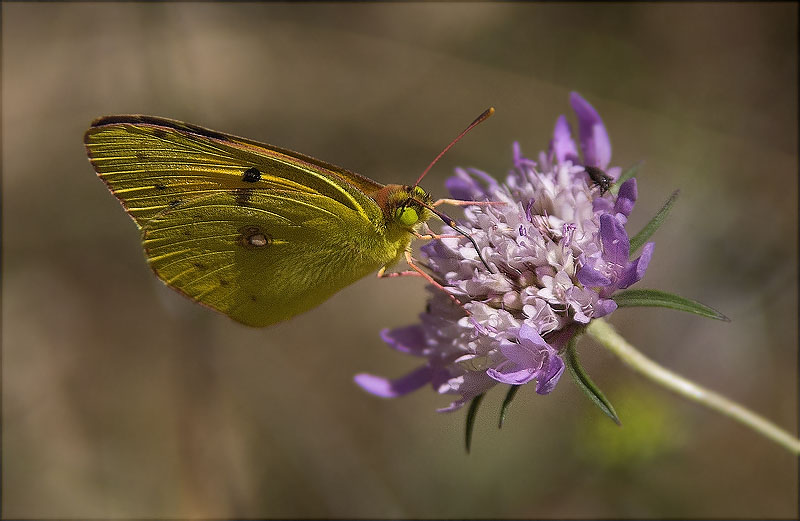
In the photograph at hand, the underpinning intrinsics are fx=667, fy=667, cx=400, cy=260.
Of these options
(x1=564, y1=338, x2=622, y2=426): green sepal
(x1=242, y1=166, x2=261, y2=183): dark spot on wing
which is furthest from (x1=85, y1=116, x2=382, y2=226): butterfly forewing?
(x1=564, y1=338, x2=622, y2=426): green sepal

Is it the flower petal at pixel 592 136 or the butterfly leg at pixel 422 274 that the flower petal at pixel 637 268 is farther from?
the flower petal at pixel 592 136

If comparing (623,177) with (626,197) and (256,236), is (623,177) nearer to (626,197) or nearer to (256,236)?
(626,197)

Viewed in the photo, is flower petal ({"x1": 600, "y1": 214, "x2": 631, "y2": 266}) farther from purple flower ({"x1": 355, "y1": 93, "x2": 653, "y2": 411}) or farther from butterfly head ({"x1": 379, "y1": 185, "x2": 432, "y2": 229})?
butterfly head ({"x1": 379, "y1": 185, "x2": 432, "y2": 229})

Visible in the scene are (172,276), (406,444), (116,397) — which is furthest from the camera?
(116,397)

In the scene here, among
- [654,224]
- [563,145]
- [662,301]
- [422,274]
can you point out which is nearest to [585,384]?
[662,301]

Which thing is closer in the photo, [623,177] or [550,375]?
[550,375]

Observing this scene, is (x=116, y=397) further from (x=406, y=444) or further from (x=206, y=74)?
(x=206, y=74)

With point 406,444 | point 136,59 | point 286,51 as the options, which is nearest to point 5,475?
point 406,444
